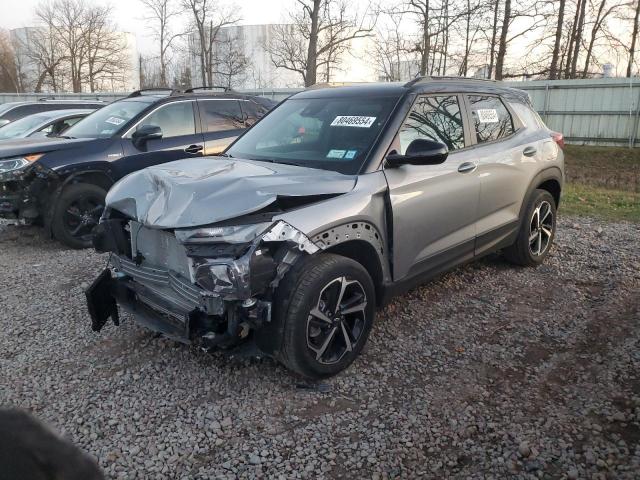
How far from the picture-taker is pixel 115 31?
46.9m

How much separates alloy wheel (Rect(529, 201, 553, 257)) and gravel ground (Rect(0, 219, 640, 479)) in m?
0.75

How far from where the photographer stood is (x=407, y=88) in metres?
4.07

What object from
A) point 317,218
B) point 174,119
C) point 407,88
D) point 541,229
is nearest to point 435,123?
point 407,88

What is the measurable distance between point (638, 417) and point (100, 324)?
3.41 m

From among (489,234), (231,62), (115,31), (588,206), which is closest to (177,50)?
(231,62)

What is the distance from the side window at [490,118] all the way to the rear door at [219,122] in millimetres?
3812

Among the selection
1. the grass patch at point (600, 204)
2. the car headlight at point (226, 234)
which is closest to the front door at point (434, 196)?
the car headlight at point (226, 234)

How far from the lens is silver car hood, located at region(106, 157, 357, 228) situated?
2.95 metres

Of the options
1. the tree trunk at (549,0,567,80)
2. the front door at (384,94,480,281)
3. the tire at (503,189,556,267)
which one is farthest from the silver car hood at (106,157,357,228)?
the tree trunk at (549,0,567,80)

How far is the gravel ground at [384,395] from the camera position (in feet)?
8.72

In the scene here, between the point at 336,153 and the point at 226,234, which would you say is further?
the point at 336,153

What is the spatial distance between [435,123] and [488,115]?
829mm

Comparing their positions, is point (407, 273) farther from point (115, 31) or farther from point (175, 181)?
point (115, 31)

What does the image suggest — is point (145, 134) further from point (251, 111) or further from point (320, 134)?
point (320, 134)
